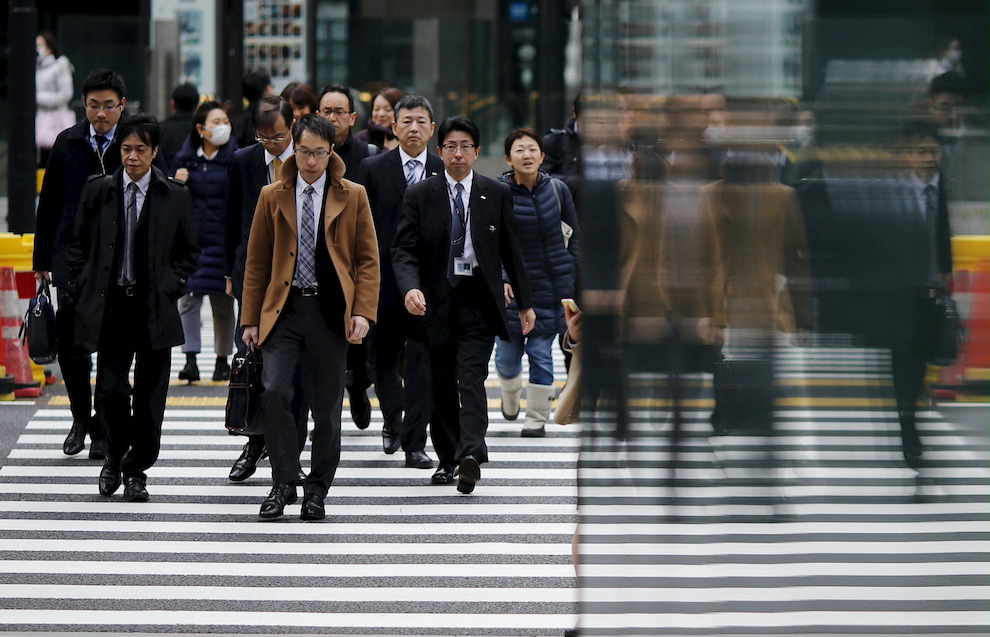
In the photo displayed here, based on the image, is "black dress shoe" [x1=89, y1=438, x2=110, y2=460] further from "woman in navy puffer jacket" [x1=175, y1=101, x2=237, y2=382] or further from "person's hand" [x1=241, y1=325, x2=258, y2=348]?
"woman in navy puffer jacket" [x1=175, y1=101, x2=237, y2=382]

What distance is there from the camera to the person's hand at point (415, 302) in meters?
8.27

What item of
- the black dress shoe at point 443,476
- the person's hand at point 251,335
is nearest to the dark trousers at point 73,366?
the person's hand at point 251,335

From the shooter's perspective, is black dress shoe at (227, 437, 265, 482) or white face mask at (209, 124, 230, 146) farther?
white face mask at (209, 124, 230, 146)

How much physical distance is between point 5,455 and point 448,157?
334 cm

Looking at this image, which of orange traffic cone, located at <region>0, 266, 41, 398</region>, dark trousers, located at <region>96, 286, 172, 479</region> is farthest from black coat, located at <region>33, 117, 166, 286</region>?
Answer: orange traffic cone, located at <region>0, 266, 41, 398</region>

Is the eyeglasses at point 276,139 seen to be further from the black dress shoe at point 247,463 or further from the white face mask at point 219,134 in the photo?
the white face mask at point 219,134

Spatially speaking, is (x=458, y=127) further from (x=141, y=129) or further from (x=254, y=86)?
(x=254, y=86)

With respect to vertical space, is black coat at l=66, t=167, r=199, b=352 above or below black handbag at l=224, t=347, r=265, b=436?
above

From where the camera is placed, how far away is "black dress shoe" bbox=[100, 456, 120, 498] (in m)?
8.43

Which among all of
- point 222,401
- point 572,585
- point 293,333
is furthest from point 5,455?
point 572,585

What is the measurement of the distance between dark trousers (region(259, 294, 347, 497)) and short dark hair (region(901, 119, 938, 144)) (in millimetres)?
4952

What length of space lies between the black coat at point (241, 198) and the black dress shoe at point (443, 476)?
1.59m

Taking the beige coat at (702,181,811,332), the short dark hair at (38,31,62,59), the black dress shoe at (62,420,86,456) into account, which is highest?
the short dark hair at (38,31,62,59)

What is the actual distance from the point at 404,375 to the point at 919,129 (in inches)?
246
